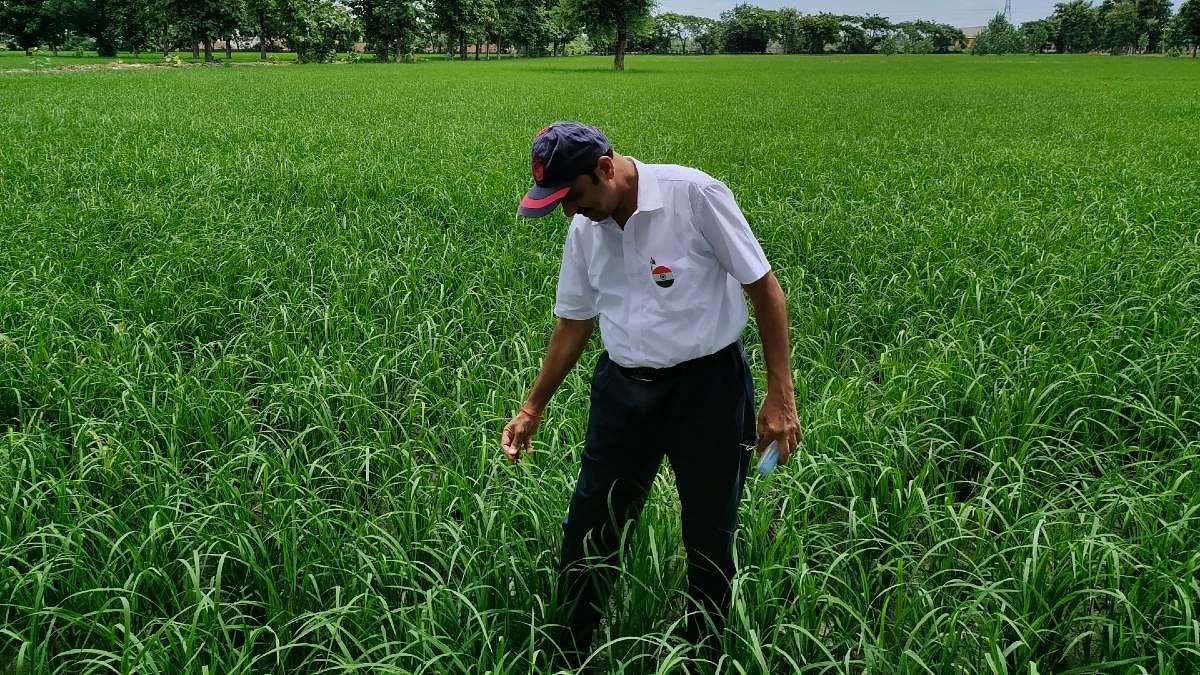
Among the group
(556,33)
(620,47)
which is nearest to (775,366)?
(620,47)

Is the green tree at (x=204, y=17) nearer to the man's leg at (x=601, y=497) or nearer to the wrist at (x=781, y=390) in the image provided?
the man's leg at (x=601, y=497)

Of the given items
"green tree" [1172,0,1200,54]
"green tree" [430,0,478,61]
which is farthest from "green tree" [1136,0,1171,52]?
"green tree" [430,0,478,61]

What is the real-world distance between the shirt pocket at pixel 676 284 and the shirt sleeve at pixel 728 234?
8 centimetres

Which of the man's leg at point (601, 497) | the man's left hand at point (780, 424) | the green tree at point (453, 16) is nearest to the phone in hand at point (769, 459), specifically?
the man's left hand at point (780, 424)

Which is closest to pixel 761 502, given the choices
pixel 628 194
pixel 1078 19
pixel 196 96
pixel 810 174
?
pixel 628 194

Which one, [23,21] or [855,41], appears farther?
[855,41]

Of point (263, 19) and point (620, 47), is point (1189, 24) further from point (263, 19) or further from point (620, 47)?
point (263, 19)

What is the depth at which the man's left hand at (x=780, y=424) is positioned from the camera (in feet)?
6.64

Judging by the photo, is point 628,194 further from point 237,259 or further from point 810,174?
point 810,174

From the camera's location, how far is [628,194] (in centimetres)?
187

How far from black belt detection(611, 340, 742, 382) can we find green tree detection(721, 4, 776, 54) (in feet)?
429

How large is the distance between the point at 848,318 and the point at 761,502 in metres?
2.71

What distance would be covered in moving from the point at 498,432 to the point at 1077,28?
134m

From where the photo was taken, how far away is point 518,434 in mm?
2359
